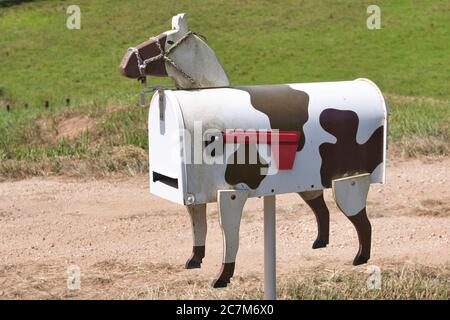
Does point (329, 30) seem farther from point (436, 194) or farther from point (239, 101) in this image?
point (239, 101)

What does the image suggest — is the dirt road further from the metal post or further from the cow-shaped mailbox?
the cow-shaped mailbox

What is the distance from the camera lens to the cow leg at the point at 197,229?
4.96 m

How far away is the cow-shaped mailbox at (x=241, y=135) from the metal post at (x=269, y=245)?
0.89 feet

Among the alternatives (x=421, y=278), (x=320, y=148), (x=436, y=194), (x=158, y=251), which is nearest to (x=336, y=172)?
(x=320, y=148)

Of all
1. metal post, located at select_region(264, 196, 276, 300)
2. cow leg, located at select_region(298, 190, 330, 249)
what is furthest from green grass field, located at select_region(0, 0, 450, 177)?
metal post, located at select_region(264, 196, 276, 300)

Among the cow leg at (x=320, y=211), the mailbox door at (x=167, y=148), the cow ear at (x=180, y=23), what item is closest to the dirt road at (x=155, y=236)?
the cow leg at (x=320, y=211)

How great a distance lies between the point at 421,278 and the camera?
6.32m

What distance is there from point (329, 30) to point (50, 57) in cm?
750

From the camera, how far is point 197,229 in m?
4.97

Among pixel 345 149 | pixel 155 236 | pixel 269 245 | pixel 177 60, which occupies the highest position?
pixel 177 60

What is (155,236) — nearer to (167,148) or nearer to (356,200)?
(356,200)

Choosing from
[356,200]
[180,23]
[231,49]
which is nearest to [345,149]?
[356,200]

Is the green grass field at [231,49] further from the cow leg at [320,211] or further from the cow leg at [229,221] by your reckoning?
the cow leg at [229,221]

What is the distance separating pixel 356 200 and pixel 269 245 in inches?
21.6
